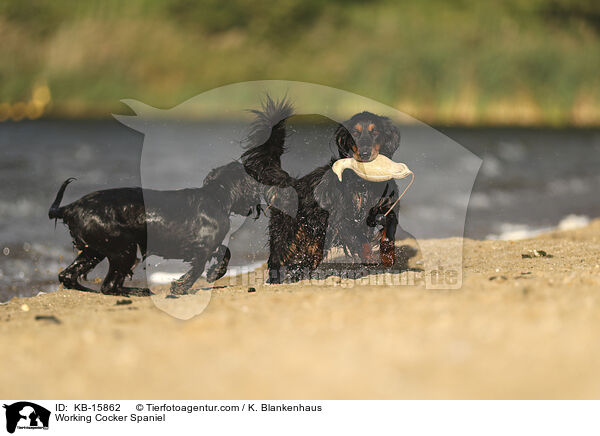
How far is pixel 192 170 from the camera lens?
12.5 meters

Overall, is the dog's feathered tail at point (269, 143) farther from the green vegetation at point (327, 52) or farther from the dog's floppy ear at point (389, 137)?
the green vegetation at point (327, 52)

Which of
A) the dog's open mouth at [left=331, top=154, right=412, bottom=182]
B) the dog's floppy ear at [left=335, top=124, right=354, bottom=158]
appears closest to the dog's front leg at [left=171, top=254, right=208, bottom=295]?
the dog's open mouth at [left=331, top=154, right=412, bottom=182]

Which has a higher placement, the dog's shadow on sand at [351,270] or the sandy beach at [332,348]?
the dog's shadow on sand at [351,270]

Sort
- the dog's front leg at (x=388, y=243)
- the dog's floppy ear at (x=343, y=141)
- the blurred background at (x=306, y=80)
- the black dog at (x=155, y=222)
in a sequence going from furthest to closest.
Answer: the blurred background at (x=306, y=80), the dog's front leg at (x=388, y=243), the dog's floppy ear at (x=343, y=141), the black dog at (x=155, y=222)

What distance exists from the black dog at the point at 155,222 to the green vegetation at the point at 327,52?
13492 mm

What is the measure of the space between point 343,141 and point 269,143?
0.71 m

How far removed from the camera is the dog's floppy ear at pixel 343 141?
5715 millimetres

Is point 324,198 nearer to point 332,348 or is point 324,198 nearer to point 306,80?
point 332,348

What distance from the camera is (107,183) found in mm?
10859
